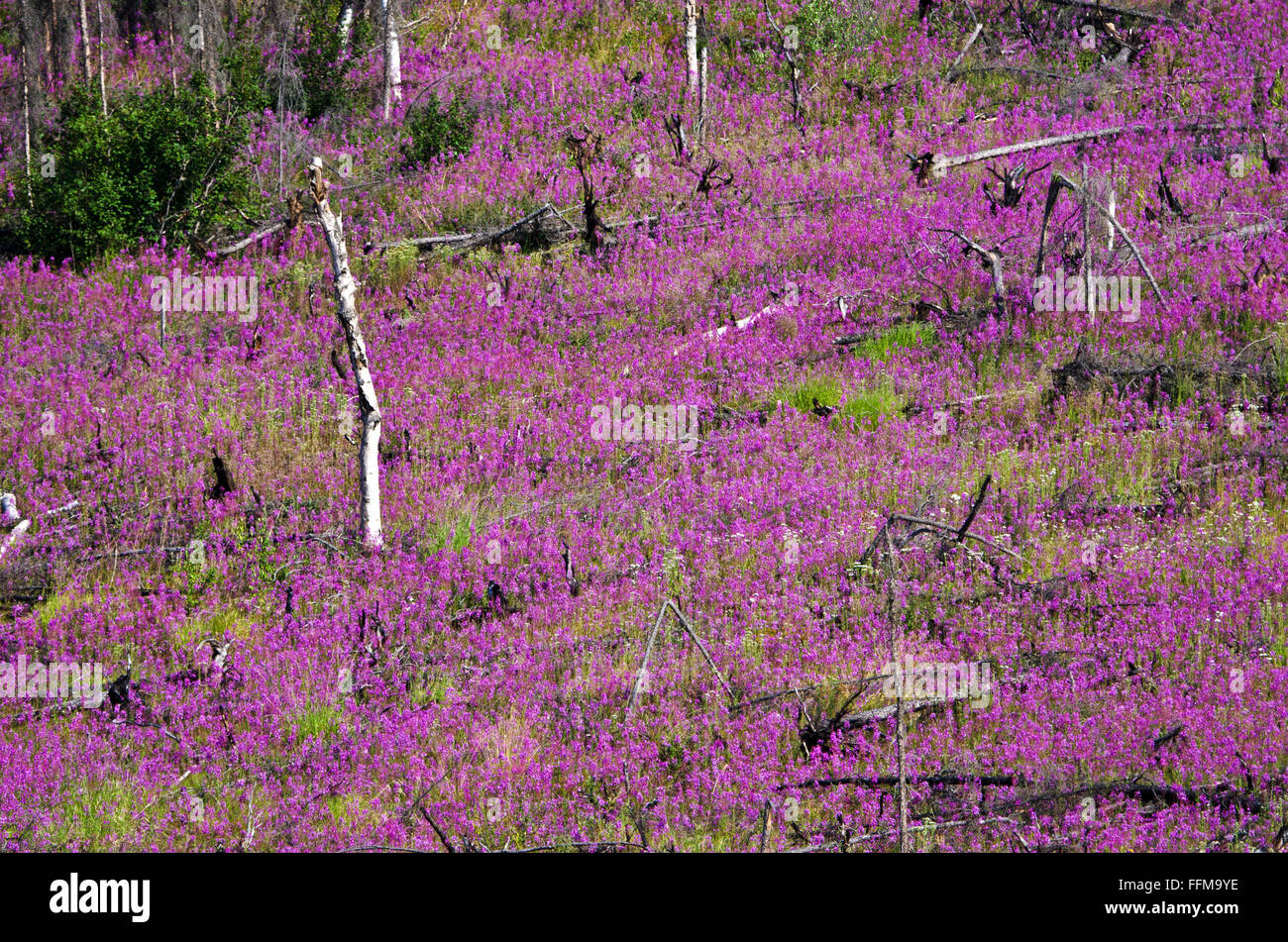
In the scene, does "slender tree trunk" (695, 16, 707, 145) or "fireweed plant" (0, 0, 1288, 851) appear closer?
"fireweed plant" (0, 0, 1288, 851)

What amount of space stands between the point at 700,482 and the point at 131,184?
1084cm

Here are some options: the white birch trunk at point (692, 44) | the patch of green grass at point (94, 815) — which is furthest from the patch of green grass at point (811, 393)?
the white birch trunk at point (692, 44)

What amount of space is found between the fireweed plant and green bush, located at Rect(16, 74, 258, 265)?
49 cm

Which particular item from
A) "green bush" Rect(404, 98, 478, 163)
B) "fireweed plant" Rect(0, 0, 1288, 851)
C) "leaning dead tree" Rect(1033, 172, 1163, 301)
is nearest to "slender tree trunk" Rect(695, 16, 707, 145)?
"fireweed plant" Rect(0, 0, 1288, 851)

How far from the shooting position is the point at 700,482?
1145 cm

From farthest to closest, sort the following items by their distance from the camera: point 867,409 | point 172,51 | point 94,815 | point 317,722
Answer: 1. point 172,51
2. point 867,409
3. point 317,722
4. point 94,815

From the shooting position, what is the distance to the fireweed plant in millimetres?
7422

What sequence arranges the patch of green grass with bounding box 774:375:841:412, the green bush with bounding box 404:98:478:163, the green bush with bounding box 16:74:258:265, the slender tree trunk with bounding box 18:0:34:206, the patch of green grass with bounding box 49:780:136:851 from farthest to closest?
the slender tree trunk with bounding box 18:0:34:206
the green bush with bounding box 404:98:478:163
the green bush with bounding box 16:74:258:265
the patch of green grass with bounding box 774:375:841:412
the patch of green grass with bounding box 49:780:136:851

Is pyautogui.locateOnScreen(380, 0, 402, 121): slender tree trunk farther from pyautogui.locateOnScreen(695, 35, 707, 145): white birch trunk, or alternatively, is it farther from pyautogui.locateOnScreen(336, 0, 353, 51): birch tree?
pyautogui.locateOnScreen(695, 35, 707, 145): white birch trunk

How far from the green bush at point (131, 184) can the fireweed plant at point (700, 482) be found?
49cm

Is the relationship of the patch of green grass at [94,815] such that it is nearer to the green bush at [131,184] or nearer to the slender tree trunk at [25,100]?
the green bush at [131,184]

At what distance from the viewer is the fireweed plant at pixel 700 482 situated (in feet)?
24.3

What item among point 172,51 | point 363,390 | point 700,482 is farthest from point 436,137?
point 700,482

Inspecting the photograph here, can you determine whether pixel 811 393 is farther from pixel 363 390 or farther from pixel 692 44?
pixel 692 44
